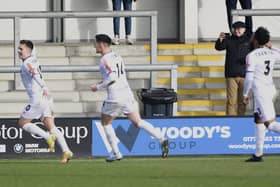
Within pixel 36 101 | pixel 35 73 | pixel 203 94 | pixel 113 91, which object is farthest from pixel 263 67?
pixel 203 94

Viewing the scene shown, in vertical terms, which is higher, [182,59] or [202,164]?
[182,59]

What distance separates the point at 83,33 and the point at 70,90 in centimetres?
314

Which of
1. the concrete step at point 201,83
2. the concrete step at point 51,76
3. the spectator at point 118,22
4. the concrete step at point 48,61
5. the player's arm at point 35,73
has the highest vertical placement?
the spectator at point 118,22

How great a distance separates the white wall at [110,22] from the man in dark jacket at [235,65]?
13.7 feet

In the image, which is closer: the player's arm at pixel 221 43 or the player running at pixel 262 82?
the player running at pixel 262 82

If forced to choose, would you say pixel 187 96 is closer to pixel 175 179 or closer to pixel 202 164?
pixel 202 164

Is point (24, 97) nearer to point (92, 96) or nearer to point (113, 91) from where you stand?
point (92, 96)

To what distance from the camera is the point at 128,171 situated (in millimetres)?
17375

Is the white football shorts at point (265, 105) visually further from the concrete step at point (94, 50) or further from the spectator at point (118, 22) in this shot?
the spectator at point (118, 22)

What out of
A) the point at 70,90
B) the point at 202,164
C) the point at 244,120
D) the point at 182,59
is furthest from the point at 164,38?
the point at 202,164

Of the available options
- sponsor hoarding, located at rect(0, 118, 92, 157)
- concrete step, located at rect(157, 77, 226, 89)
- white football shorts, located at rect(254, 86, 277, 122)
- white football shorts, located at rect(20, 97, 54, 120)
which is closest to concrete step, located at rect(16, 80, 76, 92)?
sponsor hoarding, located at rect(0, 118, 92, 157)

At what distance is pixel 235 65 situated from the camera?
22484 mm

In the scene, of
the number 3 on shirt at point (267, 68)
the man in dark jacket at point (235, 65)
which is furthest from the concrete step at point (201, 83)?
the number 3 on shirt at point (267, 68)

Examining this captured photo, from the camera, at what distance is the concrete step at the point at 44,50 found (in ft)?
80.2
